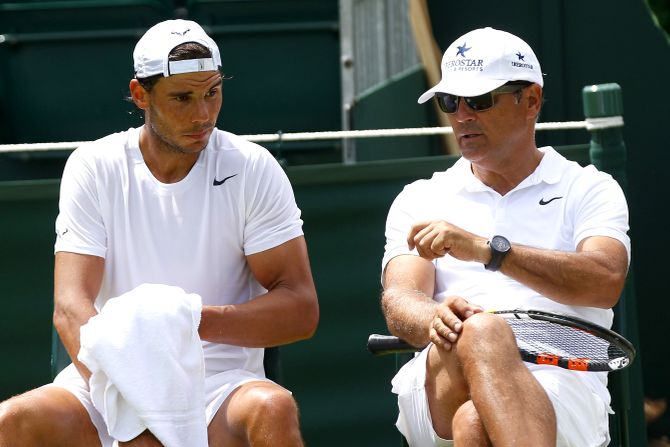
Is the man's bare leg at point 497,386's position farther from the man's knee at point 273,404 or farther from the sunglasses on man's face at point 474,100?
the sunglasses on man's face at point 474,100

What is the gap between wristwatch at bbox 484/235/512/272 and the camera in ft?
12.0

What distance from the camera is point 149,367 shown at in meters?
3.32

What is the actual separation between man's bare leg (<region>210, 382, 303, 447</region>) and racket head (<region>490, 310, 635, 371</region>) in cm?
60

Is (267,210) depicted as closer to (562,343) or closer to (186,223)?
(186,223)

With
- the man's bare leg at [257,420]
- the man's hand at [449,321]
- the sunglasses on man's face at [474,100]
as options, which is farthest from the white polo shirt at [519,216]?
the man's bare leg at [257,420]

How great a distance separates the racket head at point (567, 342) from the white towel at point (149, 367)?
0.81 m

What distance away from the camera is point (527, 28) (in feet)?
21.9

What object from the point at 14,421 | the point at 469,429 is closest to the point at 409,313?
the point at 469,429

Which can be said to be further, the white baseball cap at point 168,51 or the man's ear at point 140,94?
the man's ear at point 140,94

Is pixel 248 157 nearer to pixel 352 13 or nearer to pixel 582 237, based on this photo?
pixel 582 237

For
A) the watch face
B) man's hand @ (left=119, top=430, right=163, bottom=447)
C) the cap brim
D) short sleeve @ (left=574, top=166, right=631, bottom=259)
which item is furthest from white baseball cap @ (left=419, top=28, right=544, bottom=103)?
man's hand @ (left=119, top=430, right=163, bottom=447)

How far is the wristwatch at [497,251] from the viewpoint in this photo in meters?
3.65

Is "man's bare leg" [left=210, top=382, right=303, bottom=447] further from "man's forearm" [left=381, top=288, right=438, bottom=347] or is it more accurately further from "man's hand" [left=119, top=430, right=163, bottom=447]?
"man's forearm" [left=381, top=288, right=438, bottom=347]

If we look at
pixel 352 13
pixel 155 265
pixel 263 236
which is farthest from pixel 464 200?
pixel 352 13
